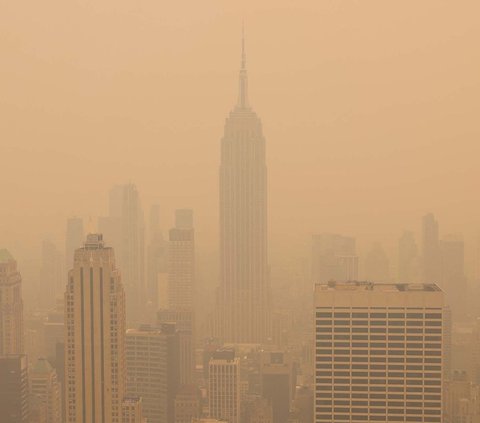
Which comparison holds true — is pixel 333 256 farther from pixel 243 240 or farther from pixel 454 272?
pixel 243 240

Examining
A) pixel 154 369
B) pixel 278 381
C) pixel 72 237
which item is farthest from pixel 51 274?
pixel 278 381

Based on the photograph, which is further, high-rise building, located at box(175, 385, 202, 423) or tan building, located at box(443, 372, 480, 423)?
high-rise building, located at box(175, 385, 202, 423)

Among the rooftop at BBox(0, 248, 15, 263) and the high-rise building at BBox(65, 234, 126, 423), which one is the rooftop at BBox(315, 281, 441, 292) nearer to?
the high-rise building at BBox(65, 234, 126, 423)

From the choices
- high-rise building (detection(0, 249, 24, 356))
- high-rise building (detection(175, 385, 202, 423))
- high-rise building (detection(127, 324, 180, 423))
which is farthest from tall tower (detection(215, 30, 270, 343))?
high-rise building (detection(0, 249, 24, 356))

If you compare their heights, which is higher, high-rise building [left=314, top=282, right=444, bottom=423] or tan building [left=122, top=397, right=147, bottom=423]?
high-rise building [left=314, top=282, right=444, bottom=423]

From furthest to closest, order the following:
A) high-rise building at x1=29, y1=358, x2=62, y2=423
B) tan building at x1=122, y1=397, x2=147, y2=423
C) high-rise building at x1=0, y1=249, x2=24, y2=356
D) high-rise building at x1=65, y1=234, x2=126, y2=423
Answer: high-rise building at x1=0, y1=249, x2=24, y2=356 → high-rise building at x1=29, y1=358, x2=62, y2=423 → tan building at x1=122, y1=397, x2=147, y2=423 → high-rise building at x1=65, y1=234, x2=126, y2=423

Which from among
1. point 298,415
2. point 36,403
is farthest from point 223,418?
point 36,403

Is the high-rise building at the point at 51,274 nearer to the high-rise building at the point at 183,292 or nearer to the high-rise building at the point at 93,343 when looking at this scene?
the high-rise building at the point at 93,343
